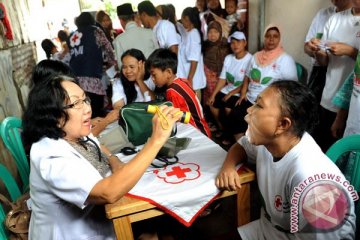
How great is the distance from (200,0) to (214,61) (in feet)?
3.65

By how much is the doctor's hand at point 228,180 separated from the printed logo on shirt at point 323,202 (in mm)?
282

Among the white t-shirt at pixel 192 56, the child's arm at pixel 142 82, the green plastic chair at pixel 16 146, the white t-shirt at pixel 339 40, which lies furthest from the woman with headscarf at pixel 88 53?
the white t-shirt at pixel 339 40

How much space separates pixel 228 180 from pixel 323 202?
396 millimetres

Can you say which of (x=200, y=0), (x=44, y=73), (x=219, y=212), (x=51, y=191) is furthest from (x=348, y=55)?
(x=200, y=0)

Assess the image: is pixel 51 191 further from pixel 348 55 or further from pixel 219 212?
pixel 348 55

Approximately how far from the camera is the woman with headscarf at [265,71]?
9.92ft

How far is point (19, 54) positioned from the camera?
149 inches

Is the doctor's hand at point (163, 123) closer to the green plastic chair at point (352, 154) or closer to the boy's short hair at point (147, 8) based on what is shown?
the green plastic chair at point (352, 154)

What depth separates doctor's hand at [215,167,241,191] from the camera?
3.96 feet

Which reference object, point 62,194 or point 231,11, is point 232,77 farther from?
point 62,194

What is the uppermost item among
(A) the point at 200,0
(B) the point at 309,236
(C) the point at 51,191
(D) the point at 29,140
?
(A) the point at 200,0

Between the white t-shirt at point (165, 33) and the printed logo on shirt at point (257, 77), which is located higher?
the white t-shirt at point (165, 33)

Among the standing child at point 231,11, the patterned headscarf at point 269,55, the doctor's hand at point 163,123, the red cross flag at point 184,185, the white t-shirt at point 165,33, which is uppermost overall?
the standing child at point 231,11

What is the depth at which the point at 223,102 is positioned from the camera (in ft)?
12.2
